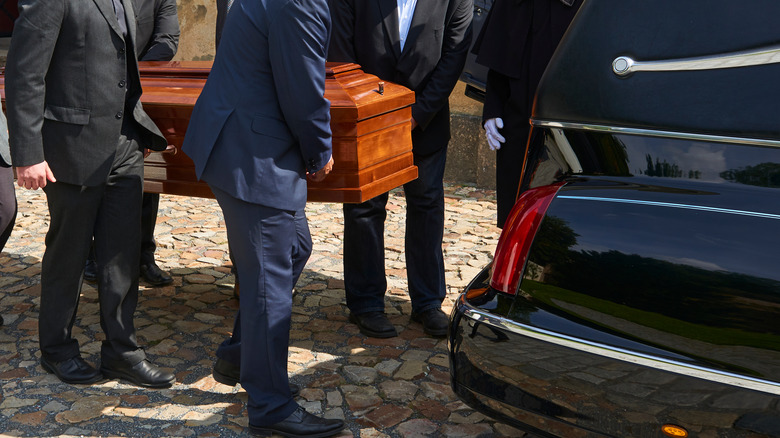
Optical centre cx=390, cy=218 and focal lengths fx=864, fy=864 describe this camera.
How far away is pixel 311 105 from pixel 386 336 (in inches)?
63.8

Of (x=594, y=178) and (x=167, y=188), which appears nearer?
(x=594, y=178)

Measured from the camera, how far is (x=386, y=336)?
4242mm

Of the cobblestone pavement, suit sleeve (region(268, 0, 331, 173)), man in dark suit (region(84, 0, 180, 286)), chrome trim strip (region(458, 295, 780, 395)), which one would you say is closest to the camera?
chrome trim strip (region(458, 295, 780, 395))

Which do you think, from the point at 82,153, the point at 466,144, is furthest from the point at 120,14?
the point at 466,144

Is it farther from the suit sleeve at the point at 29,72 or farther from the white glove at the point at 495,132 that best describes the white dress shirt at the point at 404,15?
the suit sleeve at the point at 29,72

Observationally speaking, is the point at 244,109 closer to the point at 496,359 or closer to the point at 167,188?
the point at 167,188

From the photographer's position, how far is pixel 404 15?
4.20m

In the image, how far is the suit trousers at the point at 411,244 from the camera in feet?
14.1

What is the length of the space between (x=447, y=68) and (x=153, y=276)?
2071 mm

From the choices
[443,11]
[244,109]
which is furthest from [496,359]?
[443,11]

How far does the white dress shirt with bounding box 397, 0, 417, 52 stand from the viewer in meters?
4.20

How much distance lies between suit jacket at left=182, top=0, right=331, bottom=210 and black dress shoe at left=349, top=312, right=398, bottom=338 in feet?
4.21

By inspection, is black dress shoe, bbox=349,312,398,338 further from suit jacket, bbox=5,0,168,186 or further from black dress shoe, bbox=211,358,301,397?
suit jacket, bbox=5,0,168,186

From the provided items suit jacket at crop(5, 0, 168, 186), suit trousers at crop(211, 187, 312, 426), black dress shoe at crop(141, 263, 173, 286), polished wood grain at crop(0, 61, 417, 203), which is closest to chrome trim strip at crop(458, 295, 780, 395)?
suit trousers at crop(211, 187, 312, 426)
